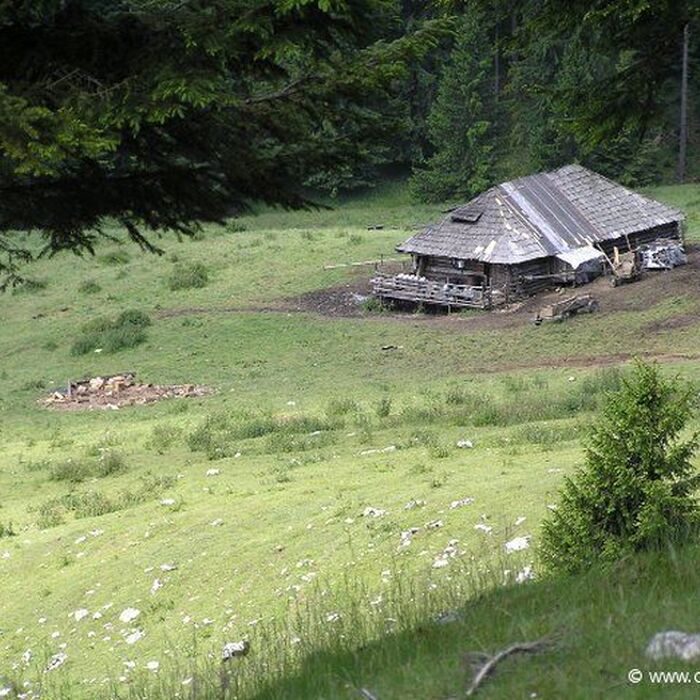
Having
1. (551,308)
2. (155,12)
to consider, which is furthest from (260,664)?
(551,308)

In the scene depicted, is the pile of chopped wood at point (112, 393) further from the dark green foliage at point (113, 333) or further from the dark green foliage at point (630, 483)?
the dark green foliage at point (630, 483)

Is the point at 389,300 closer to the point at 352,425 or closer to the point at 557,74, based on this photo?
the point at 352,425

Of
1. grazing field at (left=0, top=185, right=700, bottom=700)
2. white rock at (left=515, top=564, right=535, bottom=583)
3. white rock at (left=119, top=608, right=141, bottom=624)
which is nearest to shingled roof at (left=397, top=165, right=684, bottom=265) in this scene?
grazing field at (left=0, top=185, right=700, bottom=700)

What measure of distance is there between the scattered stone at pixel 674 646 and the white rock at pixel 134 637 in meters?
6.91

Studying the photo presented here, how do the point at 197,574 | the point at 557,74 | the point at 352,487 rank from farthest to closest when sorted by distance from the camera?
the point at 557,74, the point at 352,487, the point at 197,574

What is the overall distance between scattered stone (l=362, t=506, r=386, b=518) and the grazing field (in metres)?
0.04

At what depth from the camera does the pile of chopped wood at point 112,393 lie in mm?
32656

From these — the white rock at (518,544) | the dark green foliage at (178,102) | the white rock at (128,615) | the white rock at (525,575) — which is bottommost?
the white rock at (128,615)

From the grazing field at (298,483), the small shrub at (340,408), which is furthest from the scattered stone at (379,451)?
the small shrub at (340,408)

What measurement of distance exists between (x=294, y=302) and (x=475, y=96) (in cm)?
2978

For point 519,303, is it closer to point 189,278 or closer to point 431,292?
point 431,292

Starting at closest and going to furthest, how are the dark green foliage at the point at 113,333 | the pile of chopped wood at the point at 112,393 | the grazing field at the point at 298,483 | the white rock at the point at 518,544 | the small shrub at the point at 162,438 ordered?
the grazing field at the point at 298,483 → the white rock at the point at 518,544 → the small shrub at the point at 162,438 → the pile of chopped wood at the point at 112,393 → the dark green foliage at the point at 113,333

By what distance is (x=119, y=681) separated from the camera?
1026cm

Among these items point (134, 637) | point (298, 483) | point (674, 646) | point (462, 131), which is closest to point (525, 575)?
point (674, 646)
